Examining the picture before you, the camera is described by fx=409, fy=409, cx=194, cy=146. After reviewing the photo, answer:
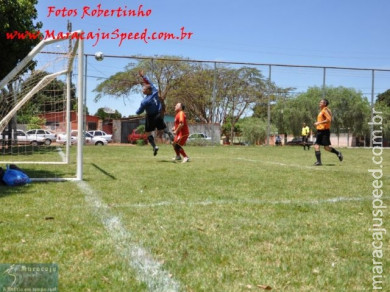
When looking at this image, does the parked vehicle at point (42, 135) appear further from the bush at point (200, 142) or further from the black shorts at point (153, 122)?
the bush at point (200, 142)

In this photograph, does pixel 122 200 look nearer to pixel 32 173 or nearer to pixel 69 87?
pixel 32 173

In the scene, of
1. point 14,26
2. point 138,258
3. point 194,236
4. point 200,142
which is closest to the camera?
point 138,258

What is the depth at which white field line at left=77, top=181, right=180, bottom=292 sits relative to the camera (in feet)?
8.11

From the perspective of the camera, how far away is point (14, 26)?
15.2m

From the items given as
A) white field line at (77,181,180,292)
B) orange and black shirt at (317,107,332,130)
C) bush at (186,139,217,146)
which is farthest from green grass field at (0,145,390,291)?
bush at (186,139,217,146)

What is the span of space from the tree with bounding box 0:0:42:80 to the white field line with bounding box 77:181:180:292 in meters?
12.9

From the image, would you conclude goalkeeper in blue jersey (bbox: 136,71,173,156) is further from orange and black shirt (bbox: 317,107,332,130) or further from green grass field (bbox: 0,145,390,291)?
green grass field (bbox: 0,145,390,291)

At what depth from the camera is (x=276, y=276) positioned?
2.61m

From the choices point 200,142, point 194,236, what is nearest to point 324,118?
point 194,236

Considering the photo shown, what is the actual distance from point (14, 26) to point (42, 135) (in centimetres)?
623

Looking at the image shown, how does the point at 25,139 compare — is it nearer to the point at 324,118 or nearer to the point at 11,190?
the point at 11,190

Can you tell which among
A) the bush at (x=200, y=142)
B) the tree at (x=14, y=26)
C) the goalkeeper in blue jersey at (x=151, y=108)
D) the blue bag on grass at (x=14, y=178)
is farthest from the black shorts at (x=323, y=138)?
the bush at (x=200, y=142)

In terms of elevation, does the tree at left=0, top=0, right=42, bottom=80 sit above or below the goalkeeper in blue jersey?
above

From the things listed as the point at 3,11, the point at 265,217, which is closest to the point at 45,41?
the point at 265,217
